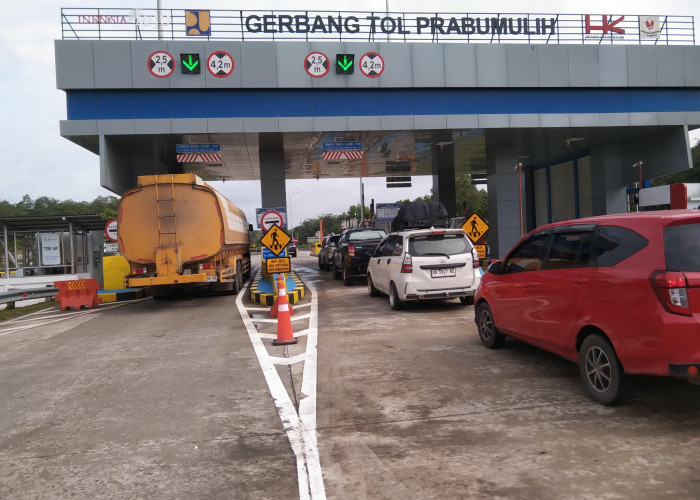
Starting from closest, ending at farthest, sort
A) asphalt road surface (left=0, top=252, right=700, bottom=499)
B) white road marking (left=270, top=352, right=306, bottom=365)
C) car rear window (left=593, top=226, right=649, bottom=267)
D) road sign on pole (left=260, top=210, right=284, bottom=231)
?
asphalt road surface (left=0, top=252, right=700, bottom=499)
car rear window (left=593, top=226, right=649, bottom=267)
white road marking (left=270, top=352, right=306, bottom=365)
road sign on pole (left=260, top=210, right=284, bottom=231)

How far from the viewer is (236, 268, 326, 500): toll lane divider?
3477 mm

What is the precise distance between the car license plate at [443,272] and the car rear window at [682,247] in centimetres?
630

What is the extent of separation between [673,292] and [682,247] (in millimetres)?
409

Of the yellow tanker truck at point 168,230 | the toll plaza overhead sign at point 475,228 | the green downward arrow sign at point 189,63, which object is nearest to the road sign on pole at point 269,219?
the yellow tanker truck at point 168,230

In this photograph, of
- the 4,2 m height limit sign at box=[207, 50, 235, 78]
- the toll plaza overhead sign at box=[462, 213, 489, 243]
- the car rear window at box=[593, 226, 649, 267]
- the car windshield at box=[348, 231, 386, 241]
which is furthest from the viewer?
the 4,2 m height limit sign at box=[207, 50, 235, 78]

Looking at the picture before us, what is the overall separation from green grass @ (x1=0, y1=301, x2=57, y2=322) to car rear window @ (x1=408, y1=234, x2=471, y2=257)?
423 inches

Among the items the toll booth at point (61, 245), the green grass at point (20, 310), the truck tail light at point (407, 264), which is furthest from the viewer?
the toll booth at point (61, 245)

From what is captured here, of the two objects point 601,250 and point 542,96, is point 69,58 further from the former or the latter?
point 601,250

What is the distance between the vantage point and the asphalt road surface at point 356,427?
3420mm

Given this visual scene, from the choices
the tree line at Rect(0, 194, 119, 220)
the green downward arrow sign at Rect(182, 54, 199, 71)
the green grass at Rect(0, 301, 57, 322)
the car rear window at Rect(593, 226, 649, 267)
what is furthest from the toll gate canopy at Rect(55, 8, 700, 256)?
the tree line at Rect(0, 194, 119, 220)

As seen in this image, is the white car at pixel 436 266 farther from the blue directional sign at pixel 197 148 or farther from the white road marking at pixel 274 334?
the blue directional sign at pixel 197 148

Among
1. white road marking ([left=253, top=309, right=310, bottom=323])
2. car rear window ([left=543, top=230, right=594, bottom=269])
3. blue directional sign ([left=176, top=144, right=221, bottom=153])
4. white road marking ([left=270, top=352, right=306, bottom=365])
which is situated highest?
blue directional sign ([left=176, top=144, right=221, bottom=153])

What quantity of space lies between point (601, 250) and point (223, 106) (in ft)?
56.8

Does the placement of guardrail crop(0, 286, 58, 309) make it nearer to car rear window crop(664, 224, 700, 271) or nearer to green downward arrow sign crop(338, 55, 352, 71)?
green downward arrow sign crop(338, 55, 352, 71)
